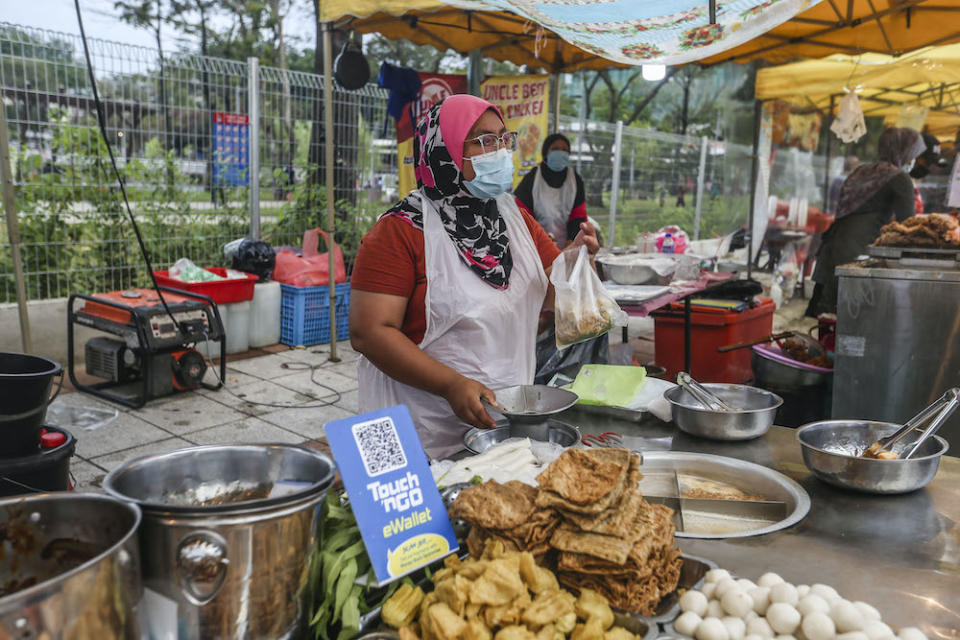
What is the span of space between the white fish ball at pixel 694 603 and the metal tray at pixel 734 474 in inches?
20.1

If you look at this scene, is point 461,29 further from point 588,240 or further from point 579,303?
point 579,303

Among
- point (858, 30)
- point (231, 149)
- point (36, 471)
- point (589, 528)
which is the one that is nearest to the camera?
point (589, 528)

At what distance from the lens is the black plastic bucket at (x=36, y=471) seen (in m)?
2.53

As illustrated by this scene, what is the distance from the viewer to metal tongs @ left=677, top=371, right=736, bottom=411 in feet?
7.27

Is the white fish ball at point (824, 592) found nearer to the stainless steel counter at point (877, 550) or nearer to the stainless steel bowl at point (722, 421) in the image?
the stainless steel counter at point (877, 550)

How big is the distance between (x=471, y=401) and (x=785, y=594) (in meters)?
0.96

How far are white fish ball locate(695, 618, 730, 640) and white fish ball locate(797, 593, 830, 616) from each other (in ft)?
0.48

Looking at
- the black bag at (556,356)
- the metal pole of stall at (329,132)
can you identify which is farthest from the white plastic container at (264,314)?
the black bag at (556,356)

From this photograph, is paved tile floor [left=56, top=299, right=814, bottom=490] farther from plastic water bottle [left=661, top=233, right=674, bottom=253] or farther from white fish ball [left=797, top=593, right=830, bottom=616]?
white fish ball [left=797, top=593, right=830, bottom=616]

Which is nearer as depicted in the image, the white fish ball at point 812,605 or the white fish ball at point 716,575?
the white fish ball at point 812,605

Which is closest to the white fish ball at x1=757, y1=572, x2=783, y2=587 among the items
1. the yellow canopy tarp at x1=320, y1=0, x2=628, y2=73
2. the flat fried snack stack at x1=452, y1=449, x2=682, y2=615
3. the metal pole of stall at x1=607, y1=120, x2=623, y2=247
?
the flat fried snack stack at x1=452, y1=449, x2=682, y2=615

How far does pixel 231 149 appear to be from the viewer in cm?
725

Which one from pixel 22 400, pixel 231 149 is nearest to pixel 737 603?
pixel 22 400

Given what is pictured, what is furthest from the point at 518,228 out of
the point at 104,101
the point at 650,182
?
the point at 650,182
